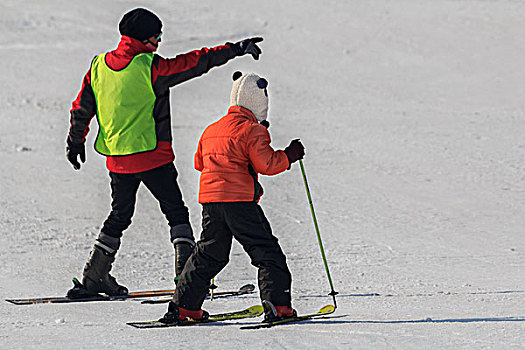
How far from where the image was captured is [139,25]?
5.33 meters

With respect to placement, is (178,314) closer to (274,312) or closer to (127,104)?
(274,312)

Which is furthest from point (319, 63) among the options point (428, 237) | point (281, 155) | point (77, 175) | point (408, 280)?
point (281, 155)

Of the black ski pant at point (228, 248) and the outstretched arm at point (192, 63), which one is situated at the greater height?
the outstretched arm at point (192, 63)

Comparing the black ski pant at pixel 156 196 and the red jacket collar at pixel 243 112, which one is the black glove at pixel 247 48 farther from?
the black ski pant at pixel 156 196

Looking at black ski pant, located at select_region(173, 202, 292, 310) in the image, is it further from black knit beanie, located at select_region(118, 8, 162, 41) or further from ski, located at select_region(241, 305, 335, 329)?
black knit beanie, located at select_region(118, 8, 162, 41)

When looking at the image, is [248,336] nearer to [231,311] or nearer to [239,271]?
[231,311]

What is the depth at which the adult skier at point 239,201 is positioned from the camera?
4629 mm

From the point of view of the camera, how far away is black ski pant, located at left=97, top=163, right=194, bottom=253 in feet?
17.8

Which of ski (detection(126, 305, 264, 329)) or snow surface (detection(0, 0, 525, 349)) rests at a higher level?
snow surface (detection(0, 0, 525, 349))

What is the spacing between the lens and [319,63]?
17.5 m

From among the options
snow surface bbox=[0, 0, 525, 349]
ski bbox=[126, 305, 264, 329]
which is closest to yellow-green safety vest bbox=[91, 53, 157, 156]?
snow surface bbox=[0, 0, 525, 349]

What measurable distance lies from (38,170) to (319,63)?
847 centimetres

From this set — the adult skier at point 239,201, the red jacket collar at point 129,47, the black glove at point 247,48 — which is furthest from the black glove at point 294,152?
the red jacket collar at point 129,47

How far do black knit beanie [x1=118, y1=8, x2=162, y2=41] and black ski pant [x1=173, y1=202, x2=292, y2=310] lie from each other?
48.3 inches
